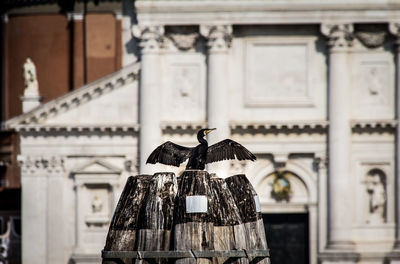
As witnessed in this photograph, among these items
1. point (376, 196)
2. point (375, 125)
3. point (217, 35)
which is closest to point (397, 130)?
point (375, 125)

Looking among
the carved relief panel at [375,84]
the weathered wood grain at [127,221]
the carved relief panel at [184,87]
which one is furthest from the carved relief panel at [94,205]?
the weathered wood grain at [127,221]

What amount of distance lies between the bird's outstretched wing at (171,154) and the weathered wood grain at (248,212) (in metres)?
2.76

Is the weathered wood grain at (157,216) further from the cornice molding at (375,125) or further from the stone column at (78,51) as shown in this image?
the stone column at (78,51)

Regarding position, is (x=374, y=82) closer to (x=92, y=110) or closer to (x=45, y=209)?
(x=92, y=110)

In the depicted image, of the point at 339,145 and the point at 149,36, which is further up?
the point at 149,36

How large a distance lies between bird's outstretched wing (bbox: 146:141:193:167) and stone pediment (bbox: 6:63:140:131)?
20.5 metres

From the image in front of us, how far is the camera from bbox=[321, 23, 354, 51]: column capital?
59062 mm

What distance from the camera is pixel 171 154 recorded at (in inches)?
1543

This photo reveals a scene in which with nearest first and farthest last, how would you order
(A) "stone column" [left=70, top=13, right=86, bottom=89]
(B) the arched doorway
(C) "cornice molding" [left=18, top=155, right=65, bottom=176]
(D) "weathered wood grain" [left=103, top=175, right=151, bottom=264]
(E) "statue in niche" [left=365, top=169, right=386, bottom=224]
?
(D) "weathered wood grain" [left=103, top=175, right=151, bottom=264]
(E) "statue in niche" [left=365, top=169, right=386, bottom=224]
(B) the arched doorway
(C) "cornice molding" [left=18, top=155, right=65, bottom=176]
(A) "stone column" [left=70, top=13, right=86, bottom=89]

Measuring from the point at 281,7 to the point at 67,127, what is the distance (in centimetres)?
845

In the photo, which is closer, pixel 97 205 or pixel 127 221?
pixel 127 221

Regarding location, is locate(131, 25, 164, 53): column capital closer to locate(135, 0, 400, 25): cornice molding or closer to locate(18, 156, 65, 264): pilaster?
locate(135, 0, 400, 25): cornice molding

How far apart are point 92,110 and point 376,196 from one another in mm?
10229

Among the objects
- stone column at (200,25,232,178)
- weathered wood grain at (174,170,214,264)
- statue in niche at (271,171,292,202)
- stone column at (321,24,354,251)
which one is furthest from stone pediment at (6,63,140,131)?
weathered wood grain at (174,170,214,264)
